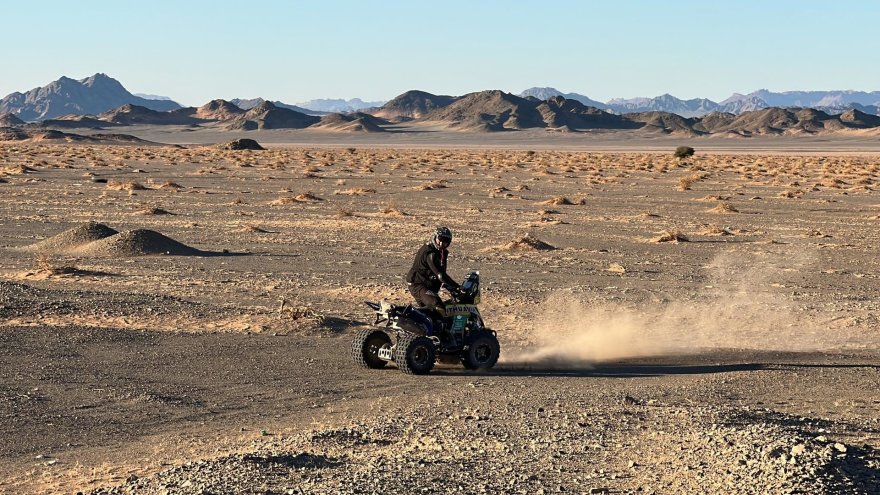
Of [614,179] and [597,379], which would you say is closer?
[597,379]

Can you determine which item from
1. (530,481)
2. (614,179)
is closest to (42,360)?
(530,481)

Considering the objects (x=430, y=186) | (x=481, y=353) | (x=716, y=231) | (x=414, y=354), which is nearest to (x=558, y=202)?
(x=430, y=186)

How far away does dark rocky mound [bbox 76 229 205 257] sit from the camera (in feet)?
80.0

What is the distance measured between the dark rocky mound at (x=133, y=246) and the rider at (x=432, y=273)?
41.0 feet

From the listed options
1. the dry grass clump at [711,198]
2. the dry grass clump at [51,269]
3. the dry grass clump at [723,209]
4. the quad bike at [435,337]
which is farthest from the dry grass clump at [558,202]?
the quad bike at [435,337]

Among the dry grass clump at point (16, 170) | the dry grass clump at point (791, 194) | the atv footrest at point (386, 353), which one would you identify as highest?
the dry grass clump at point (16, 170)

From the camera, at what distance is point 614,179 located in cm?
5816

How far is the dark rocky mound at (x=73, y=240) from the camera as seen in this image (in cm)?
2531

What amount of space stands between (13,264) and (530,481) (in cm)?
1752

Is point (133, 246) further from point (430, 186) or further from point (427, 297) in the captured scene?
point (430, 186)

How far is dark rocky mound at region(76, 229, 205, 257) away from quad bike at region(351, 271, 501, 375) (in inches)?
471

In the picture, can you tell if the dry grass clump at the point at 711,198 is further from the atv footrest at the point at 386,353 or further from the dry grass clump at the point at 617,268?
the atv footrest at the point at 386,353

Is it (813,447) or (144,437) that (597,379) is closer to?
(813,447)

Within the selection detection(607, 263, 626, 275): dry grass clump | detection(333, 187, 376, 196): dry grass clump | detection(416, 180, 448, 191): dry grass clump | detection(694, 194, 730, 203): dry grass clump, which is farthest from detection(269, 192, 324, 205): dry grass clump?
detection(607, 263, 626, 275): dry grass clump
